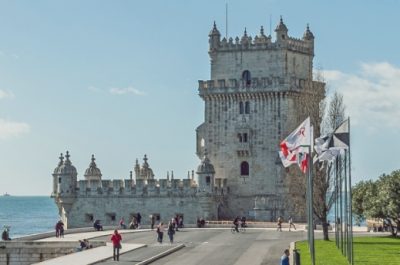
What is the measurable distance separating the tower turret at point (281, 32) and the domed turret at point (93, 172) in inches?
887

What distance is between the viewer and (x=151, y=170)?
327 feet

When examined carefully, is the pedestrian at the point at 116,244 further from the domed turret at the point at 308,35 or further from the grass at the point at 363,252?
the domed turret at the point at 308,35

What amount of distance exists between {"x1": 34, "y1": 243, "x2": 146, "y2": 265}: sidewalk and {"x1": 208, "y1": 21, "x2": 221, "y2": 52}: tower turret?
113 ft

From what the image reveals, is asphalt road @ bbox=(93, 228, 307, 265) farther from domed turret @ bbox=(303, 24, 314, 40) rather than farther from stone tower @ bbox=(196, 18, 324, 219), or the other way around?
domed turret @ bbox=(303, 24, 314, 40)

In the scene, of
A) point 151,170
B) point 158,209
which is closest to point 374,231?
point 158,209

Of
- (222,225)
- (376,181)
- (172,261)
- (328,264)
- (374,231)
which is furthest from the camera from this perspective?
(222,225)

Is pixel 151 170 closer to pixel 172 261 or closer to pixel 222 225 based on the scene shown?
pixel 222 225

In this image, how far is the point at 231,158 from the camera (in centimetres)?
9081

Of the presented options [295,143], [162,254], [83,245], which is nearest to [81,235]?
[83,245]

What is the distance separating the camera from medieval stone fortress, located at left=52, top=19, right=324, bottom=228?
88.6m

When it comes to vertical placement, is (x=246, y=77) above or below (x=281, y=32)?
below

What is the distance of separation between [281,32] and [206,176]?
1526 centimetres

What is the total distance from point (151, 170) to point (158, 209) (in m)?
10.4

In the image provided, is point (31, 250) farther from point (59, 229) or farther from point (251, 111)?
point (251, 111)
